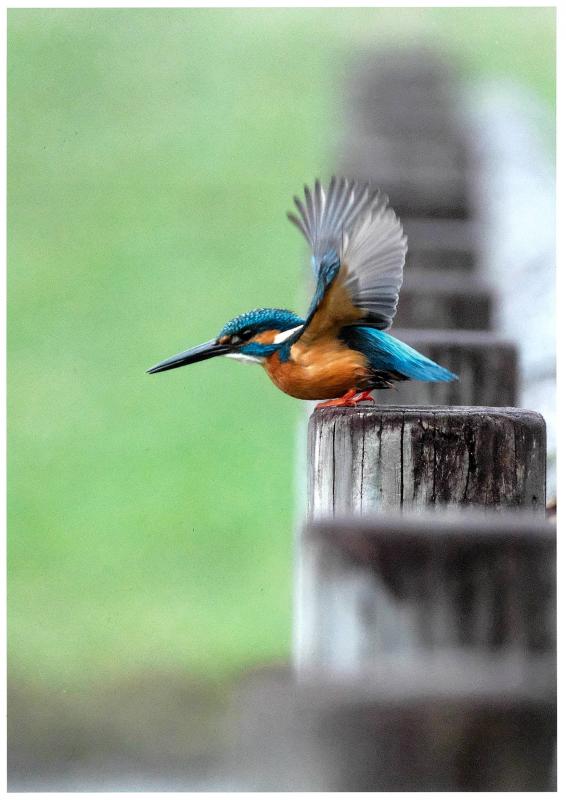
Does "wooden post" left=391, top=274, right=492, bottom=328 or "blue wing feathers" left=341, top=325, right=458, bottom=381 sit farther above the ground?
"wooden post" left=391, top=274, right=492, bottom=328

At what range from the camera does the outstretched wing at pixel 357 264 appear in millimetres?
2828

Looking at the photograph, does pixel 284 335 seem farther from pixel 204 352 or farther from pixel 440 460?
pixel 440 460

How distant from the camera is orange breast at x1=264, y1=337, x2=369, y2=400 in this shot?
2875mm

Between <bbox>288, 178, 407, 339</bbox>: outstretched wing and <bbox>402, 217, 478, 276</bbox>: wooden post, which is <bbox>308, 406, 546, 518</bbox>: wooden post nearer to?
<bbox>288, 178, 407, 339</bbox>: outstretched wing

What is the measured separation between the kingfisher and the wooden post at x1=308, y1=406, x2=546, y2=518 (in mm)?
423

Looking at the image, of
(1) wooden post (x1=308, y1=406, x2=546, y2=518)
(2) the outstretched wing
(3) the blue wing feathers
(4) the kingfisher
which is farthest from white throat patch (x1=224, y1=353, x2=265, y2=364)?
(1) wooden post (x1=308, y1=406, x2=546, y2=518)

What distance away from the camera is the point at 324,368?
2891 mm

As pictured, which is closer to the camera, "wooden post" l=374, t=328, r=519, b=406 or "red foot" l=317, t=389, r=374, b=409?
"red foot" l=317, t=389, r=374, b=409

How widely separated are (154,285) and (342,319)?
60.2 inches

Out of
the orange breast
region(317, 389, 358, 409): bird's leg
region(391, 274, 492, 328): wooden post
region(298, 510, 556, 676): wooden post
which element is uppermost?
region(391, 274, 492, 328): wooden post

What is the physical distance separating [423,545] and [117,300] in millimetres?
2800

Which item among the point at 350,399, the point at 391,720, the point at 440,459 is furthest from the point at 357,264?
the point at 391,720

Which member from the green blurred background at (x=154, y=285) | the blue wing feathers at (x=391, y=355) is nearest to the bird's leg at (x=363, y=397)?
the blue wing feathers at (x=391, y=355)
